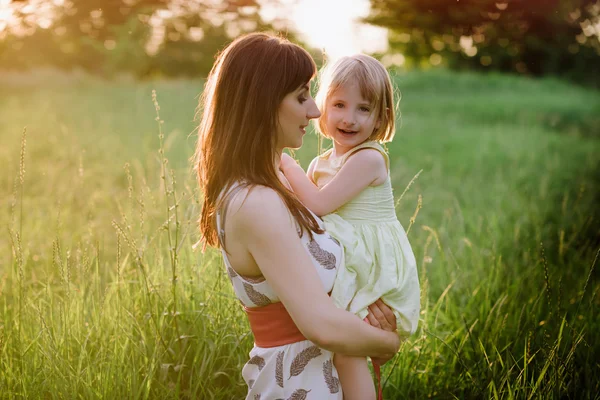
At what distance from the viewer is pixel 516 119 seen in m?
11.2

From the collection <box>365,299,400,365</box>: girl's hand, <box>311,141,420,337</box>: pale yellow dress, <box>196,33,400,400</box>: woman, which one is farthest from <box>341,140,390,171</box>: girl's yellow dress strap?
<box>365,299,400,365</box>: girl's hand

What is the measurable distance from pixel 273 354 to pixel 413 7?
7.08 ft

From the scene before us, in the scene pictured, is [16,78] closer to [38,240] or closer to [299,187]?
[38,240]

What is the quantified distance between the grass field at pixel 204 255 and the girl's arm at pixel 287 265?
0.54 m

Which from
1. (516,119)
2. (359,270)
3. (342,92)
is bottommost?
(516,119)

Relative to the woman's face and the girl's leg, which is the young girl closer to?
the girl's leg

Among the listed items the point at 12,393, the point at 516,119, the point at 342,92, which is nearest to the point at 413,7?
the point at 342,92

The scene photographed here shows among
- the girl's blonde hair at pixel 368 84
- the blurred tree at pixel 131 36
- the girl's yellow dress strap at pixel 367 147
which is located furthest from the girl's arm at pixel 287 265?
the blurred tree at pixel 131 36

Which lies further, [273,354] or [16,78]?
[16,78]

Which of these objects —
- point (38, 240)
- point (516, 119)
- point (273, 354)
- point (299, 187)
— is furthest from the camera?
point (516, 119)

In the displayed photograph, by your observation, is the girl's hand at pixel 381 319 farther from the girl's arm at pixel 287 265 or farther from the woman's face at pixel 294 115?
the woman's face at pixel 294 115

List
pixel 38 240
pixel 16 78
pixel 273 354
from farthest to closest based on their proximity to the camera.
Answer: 1. pixel 16 78
2. pixel 38 240
3. pixel 273 354

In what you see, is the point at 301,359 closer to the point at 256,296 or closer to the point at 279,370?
the point at 279,370

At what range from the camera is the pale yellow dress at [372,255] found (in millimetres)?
1812
